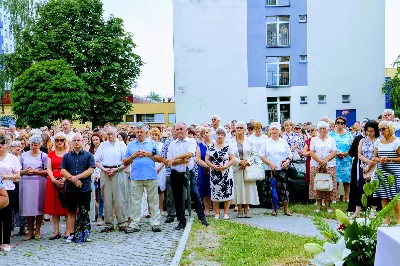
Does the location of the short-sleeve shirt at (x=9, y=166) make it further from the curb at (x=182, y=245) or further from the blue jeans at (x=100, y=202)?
the curb at (x=182, y=245)

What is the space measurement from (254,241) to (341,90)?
88.0ft

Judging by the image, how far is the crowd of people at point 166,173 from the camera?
9.58 metres

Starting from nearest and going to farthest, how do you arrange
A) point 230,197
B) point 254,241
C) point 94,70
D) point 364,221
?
point 364,221 → point 254,241 → point 230,197 → point 94,70

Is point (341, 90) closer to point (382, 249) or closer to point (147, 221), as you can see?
point (147, 221)

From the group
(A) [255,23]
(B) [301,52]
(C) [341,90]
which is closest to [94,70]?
(A) [255,23]

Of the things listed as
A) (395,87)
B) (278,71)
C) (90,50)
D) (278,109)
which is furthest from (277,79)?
(90,50)

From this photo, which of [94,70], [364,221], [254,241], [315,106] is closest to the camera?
[364,221]

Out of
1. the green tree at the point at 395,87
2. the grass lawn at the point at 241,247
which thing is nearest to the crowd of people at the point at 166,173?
the grass lawn at the point at 241,247

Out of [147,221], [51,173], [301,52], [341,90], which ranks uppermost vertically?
[301,52]

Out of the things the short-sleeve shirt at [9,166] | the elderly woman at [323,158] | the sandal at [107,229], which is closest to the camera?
the short-sleeve shirt at [9,166]

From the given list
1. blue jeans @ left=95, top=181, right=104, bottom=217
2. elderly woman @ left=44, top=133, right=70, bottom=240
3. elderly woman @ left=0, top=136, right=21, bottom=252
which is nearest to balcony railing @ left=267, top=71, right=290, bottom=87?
blue jeans @ left=95, top=181, right=104, bottom=217

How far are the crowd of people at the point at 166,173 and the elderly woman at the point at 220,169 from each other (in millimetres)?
21

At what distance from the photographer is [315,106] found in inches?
1328

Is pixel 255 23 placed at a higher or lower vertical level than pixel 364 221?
higher
